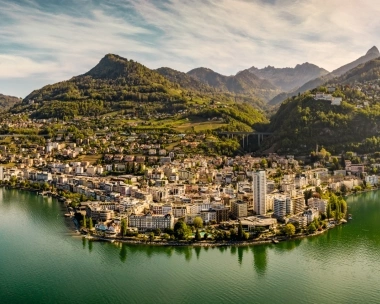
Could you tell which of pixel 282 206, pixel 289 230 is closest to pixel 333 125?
pixel 282 206

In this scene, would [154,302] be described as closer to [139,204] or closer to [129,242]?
[129,242]

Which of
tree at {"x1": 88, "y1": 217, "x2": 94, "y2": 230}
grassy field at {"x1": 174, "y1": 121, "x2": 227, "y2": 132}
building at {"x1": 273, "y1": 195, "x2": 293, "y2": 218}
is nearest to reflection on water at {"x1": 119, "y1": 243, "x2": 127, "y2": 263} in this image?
tree at {"x1": 88, "y1": 217, "x2": 94, "y2": 230}

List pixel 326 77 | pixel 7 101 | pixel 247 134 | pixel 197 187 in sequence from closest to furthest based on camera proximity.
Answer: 1. pixel 197 187
2. pixel 247 134
3. pixel 7 101
4. pixel 326 77

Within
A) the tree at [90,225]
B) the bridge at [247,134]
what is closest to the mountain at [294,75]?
the bridge at [247,134]

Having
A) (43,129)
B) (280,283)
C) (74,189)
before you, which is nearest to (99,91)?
(43,129)

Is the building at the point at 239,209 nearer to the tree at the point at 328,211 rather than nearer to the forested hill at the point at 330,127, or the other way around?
the tree at the point at 328,211

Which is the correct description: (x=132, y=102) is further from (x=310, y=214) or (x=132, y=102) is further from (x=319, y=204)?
(x=310, y=214)
